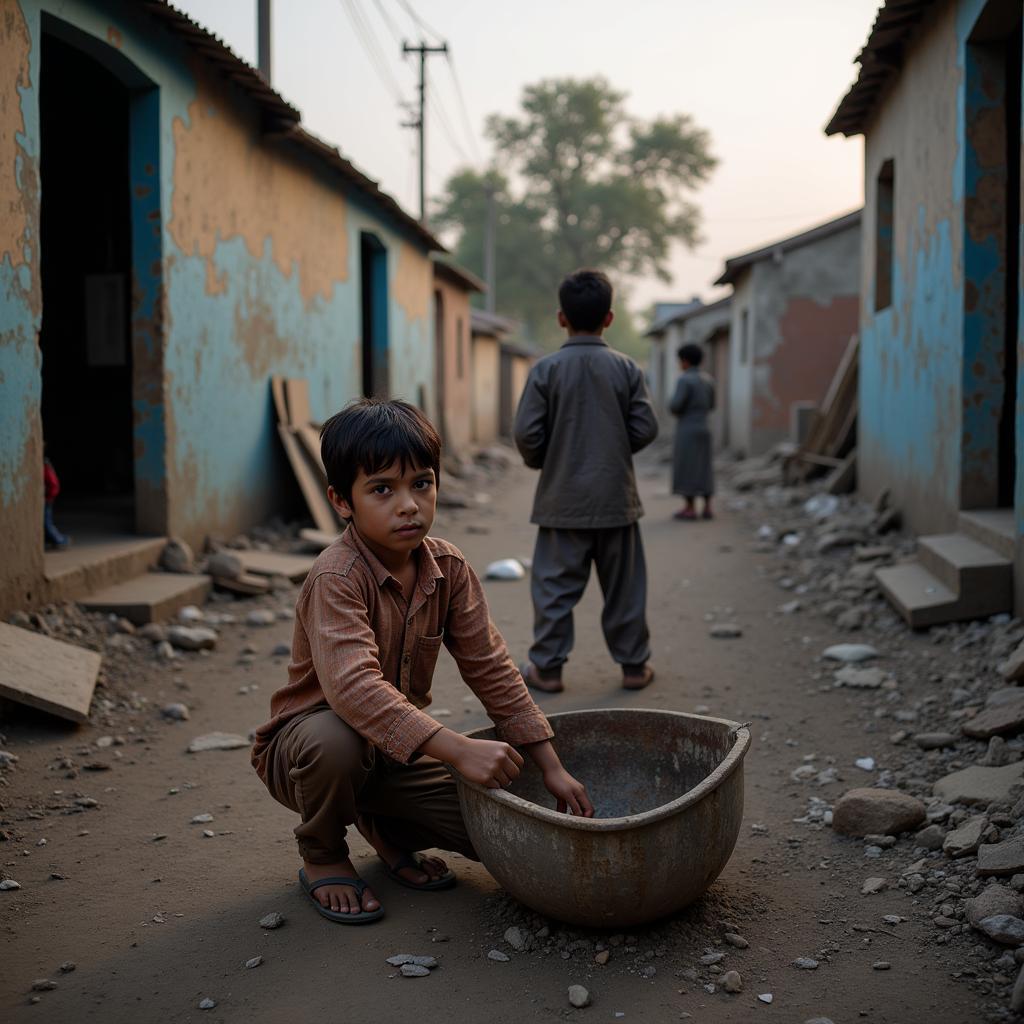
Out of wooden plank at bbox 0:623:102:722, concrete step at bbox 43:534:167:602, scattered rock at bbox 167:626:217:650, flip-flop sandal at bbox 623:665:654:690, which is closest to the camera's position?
wooden plank at bbox 0:623:102:722

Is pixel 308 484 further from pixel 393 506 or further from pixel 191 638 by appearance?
pixel 393 506

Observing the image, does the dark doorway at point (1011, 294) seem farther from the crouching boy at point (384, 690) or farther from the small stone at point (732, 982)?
the small stone at point (732, 982)

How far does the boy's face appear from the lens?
239cm

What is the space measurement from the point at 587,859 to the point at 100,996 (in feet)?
3.49

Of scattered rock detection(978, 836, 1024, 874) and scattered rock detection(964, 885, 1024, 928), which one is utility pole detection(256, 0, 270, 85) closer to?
scattered rock detection(978, 836, 1024, 874)

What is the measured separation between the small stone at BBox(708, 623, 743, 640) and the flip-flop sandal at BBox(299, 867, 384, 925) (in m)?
3.38

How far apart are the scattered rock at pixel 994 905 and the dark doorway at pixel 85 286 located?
6.14m

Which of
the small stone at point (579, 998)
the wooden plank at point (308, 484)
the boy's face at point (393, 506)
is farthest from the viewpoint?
the wooden plank at point (308, 484)

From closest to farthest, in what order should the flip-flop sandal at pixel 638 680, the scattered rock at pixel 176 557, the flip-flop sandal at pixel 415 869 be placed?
the flip-flop sandal at pixel 415 869 < the flip-flop sandal at pixel 638 680 < the scattered rock at pixel 176 557

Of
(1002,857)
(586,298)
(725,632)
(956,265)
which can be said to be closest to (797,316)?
(956,265)

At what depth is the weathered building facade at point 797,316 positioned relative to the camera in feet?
50.7

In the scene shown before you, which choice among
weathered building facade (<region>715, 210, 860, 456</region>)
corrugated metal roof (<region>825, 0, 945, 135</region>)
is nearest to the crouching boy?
corrugated metal roof (<region>825, 0, 945, 135</region>)

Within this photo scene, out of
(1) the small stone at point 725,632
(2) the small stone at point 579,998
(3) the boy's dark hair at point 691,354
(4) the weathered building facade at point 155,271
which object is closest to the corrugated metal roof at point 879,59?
(3) the boy's dark hair at point 691,354

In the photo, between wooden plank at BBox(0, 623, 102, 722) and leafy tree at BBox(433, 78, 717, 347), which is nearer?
wooden plank at BBox(0, 623, 102, 722)
